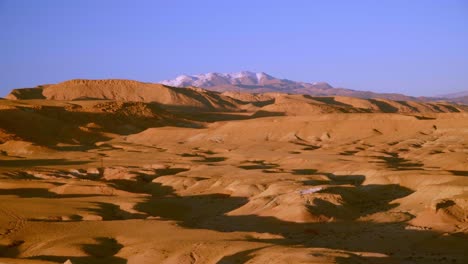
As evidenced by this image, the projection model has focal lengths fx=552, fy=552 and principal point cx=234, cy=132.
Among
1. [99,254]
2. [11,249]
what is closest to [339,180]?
[99,254]

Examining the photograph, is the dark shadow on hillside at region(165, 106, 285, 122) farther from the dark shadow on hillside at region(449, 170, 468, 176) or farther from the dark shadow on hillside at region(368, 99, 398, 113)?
the dark shadow on hillside at region(449, 170, 468, 176)

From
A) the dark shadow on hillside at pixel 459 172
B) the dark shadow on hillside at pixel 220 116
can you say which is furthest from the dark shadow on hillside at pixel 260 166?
the dark shadow on hillside at pixel 220 116

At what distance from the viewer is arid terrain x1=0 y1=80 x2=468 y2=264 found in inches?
506

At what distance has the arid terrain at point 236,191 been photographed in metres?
12.9

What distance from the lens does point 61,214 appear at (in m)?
17.0

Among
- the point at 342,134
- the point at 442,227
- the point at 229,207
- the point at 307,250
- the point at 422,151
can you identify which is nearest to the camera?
the point at 307,250

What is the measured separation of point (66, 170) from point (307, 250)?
69.5ft

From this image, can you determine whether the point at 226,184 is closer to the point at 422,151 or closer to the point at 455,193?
the point at 455,193

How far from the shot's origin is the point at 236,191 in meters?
22.2

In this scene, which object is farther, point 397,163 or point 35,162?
point 35,162

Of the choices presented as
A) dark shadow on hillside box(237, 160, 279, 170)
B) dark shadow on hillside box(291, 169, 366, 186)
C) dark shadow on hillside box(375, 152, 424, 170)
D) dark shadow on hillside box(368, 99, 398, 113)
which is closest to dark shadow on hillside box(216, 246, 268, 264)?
dark shadow on hillside box(291, 169, 366, 186)

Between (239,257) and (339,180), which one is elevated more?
(239,257)

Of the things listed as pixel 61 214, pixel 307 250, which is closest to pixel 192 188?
pixel 61 214

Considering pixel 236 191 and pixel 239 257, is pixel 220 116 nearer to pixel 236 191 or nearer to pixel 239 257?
pixel 236 191
